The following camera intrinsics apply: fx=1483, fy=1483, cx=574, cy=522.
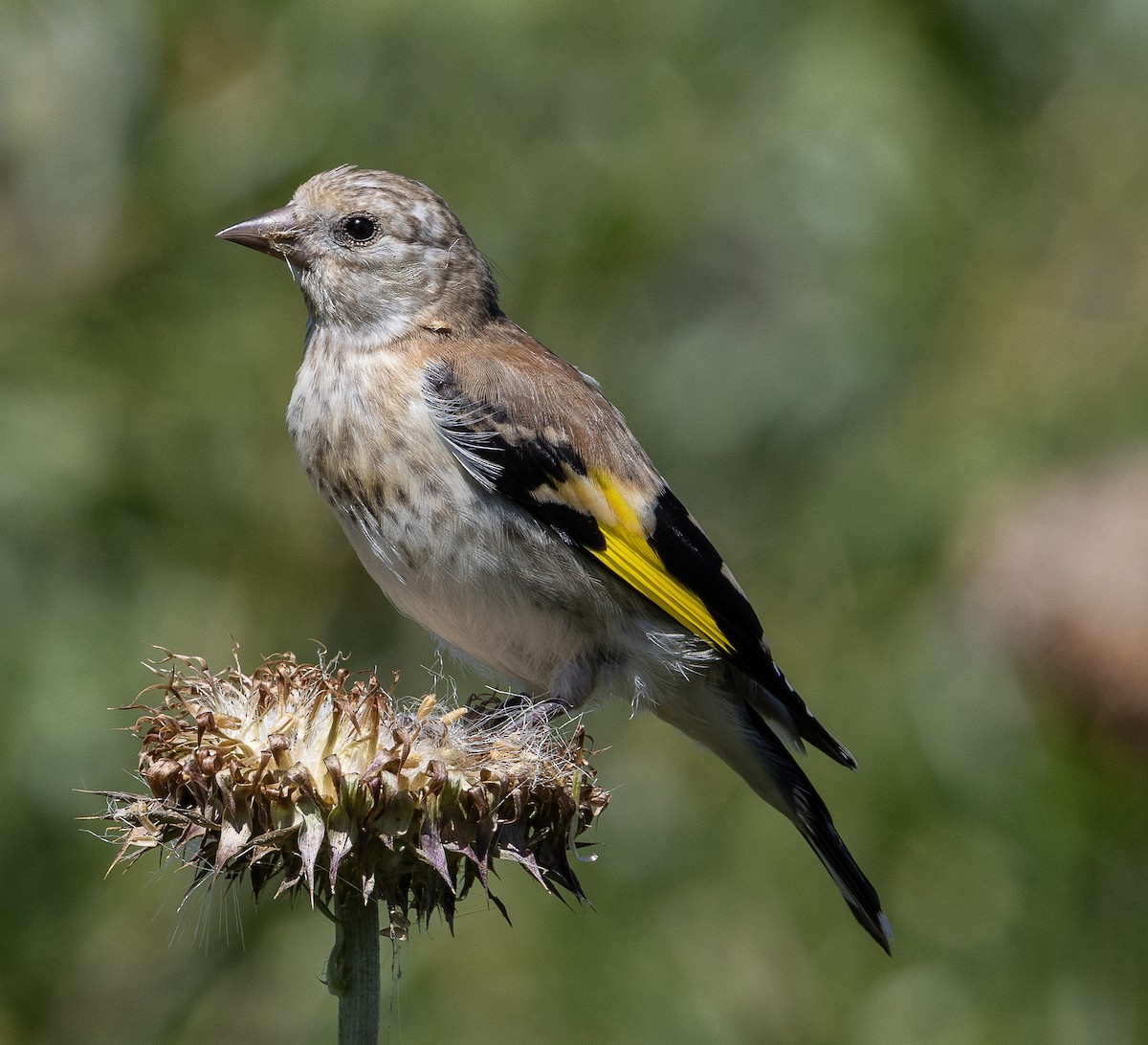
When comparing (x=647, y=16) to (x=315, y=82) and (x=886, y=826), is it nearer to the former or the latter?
(x=315, y=82)

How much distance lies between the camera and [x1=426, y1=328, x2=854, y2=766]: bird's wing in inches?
121

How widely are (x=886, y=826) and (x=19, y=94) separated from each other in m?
3.18

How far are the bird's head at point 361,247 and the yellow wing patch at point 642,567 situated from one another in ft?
1.97

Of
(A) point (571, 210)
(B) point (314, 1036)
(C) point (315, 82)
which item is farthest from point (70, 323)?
(B) point (314, 1036)

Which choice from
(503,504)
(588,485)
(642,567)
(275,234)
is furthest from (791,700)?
(275,234)

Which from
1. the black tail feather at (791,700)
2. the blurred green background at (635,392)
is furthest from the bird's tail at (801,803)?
the blurred green background at (635,392)

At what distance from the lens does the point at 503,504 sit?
3084 mm

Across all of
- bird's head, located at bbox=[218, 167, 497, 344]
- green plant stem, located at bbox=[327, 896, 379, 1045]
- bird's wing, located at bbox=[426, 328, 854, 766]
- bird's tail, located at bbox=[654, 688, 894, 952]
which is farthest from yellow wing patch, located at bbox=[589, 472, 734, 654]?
green plant stem, located at bbox=[327, 896, 379, 1045]

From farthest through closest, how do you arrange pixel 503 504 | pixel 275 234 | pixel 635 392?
1. pixel 635 392
2. pixel 275 234
3. pixel 503 504

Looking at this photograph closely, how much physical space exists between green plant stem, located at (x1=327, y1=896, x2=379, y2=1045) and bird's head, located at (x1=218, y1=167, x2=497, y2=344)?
1545mm

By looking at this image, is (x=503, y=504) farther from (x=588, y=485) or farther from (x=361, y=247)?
(x=361, y=247)

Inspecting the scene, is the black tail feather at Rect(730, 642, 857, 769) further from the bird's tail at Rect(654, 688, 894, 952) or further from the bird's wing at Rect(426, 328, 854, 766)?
the bird's tail at Rect(654, 688, 894, 952)

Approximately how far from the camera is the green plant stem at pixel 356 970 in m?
1.95

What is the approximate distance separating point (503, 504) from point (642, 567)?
1.09ft
